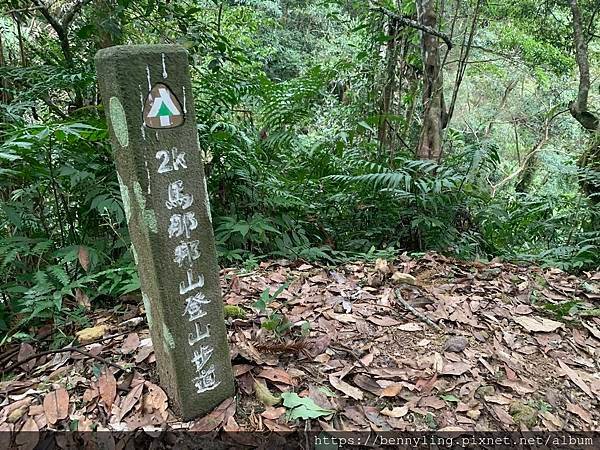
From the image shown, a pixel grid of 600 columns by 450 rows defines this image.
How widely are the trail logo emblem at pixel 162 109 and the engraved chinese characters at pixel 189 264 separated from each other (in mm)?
95

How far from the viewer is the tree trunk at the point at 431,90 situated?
4.72 m

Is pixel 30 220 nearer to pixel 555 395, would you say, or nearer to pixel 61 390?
pixel 61 390

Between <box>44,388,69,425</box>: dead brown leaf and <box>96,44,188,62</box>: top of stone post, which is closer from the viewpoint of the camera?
<box>96,44,188,62</box>: top of stone post

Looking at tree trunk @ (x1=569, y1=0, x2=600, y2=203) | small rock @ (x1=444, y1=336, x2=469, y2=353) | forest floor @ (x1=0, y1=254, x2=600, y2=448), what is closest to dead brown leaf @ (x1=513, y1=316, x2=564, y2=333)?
forest floor @ (x1=0, y1=254, x2=600, y2=448)

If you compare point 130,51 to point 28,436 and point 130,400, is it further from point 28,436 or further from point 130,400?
point 28,436

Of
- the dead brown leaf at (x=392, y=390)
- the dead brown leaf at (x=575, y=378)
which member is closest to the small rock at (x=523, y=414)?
the dead brown leaf at (x=575, y=378)

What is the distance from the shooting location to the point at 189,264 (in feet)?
5.42

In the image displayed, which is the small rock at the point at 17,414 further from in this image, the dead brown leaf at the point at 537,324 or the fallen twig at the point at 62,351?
the dead brown leaf at the point at 537,324

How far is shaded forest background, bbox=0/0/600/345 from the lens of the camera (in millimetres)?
2654

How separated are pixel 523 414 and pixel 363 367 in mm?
733

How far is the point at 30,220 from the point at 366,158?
11.1ft

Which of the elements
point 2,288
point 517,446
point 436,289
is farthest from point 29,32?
point 517,446

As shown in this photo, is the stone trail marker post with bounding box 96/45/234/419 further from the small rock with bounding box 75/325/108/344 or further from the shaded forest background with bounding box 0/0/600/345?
the shaded forest background with bounding box 0/0/600/345

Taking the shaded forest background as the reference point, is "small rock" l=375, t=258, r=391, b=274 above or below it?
below
